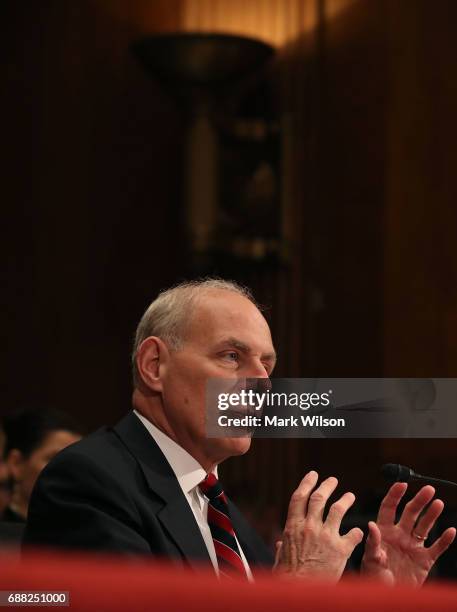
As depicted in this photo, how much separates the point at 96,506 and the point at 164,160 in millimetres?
4570

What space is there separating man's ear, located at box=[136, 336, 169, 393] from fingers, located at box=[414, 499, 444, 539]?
0.49 meters

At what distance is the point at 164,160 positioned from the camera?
20.0ft

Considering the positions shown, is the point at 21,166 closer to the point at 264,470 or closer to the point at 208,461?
the point at 264,470

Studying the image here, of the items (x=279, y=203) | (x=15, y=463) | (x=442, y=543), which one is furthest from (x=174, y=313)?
(x=279, y=203)

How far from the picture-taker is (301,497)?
1.57 metres

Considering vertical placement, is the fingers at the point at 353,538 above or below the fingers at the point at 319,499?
below

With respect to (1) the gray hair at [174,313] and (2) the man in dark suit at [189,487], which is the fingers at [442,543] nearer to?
(2) the man in dark suit at [189,487]

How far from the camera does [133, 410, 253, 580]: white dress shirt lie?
1816mm

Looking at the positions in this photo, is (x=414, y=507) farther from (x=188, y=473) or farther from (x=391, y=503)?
(x=188, y=473)

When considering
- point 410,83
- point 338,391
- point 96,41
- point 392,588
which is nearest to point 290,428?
point 338,391

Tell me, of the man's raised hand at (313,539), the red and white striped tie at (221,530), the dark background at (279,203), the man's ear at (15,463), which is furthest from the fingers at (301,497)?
the dark background at (279,203)

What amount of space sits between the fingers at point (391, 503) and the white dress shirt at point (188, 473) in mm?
242

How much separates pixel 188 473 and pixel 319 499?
0.33 meters

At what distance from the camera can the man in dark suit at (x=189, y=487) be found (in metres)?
1.60
